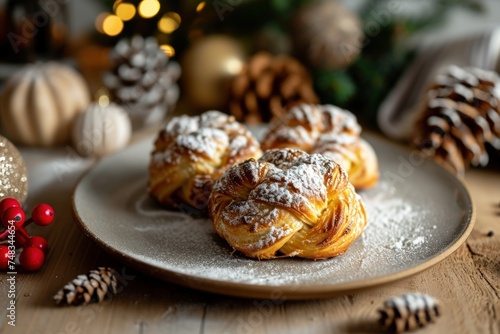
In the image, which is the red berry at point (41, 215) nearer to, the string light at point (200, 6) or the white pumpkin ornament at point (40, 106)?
the white pumpkin ornament at point (40, 106)

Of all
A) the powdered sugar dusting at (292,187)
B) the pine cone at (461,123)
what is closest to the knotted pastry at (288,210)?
the powdered sugar dusting at (292,187)

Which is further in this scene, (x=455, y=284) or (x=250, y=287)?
(x=455, y=284)

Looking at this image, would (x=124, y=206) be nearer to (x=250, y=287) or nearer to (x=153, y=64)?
(x=250, y=287)

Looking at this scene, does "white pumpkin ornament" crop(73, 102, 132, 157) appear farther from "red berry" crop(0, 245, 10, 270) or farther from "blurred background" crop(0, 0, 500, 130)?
"red berry" crop(0, 245, 10, 270)

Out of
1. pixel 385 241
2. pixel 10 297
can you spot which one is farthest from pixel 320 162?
pixel 10 297

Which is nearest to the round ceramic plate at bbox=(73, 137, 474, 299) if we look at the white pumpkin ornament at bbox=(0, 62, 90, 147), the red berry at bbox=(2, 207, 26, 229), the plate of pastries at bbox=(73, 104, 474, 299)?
the plate of pastries at bbox=(73, 104, 474, 299)

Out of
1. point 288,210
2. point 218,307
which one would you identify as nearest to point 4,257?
point 218,307

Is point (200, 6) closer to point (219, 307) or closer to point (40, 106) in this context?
point (40, 106)
